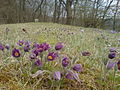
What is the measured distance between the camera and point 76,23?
63.3ft

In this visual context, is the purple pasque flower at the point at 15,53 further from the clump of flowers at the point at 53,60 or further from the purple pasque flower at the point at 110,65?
the purple pasque flower at the point at 110,65

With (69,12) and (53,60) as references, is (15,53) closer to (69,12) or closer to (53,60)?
(53,60)

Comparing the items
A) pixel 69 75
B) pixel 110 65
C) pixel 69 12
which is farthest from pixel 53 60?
pixel 69 12

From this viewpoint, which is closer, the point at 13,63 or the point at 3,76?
the point at 3,76

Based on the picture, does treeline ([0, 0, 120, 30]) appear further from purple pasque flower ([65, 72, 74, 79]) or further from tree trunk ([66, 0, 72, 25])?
purple pasque flower ([65, 72, 74, 79])

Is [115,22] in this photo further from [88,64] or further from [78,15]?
[88,64]

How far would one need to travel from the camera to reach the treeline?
1588 centimetres

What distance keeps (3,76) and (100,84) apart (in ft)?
2.05

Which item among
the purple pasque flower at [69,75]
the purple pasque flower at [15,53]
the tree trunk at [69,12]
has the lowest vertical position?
the purple pasque flower at [69,75]

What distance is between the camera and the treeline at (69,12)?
1588 centimetres

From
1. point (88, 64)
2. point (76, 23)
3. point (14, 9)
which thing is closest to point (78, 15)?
point (76, 23)

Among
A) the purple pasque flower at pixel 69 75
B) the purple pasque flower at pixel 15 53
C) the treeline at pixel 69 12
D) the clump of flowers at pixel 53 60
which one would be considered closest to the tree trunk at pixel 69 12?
the treeline at pixel 69 12

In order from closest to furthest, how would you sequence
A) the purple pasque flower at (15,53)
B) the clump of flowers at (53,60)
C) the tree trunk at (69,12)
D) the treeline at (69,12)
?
the clump of flowers at (53,60), the purple pasque flower at (15,53), the tree trunk at (69,12), the treeline at (69,12)

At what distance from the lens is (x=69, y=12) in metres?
14.2
